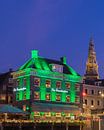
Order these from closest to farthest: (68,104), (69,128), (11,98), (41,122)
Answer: (41,122) → (69,128) → (68,104) → (11,98)

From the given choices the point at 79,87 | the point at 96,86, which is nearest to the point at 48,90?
the point at 79,87

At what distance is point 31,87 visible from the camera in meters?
75.8

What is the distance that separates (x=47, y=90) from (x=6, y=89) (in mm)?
14946

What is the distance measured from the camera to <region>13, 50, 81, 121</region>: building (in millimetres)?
75938

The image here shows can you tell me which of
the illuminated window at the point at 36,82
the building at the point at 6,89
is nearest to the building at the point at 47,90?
the illuminated window at the point at 36,82

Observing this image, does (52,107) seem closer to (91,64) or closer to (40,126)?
(40,126)

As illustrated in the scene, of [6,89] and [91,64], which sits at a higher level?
[91,64]

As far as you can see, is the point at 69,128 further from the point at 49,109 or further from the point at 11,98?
the point at 11,98

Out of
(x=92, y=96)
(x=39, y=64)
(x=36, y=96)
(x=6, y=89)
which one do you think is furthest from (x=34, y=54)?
(x=92, y=96)

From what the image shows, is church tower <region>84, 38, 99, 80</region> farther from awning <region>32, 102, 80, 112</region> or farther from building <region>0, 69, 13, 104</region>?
awning <region>32, 102, 80, 112</region>

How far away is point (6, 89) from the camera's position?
292 feet

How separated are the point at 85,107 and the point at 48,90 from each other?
63.8ft

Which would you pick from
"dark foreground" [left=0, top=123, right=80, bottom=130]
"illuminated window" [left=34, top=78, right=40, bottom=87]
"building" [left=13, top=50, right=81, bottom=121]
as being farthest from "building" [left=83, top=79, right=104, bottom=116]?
"dark foreground" [left=0, top=123, right=80, bottom=130]

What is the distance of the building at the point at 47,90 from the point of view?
75938 millimetres
